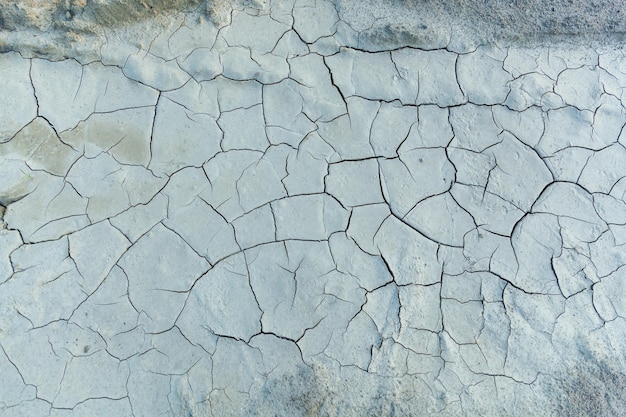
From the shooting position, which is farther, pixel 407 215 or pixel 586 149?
pixel 586 149

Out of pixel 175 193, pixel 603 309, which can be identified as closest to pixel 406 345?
pixel 603 309

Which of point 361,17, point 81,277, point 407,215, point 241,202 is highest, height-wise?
point 361,17

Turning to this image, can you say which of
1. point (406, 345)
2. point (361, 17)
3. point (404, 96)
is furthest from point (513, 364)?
point (361, 17)

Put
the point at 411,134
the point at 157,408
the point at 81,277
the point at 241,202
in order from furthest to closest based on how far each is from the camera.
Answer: the point at 411,134, the point at 241,202, the point at 81,277, the point at 157,408

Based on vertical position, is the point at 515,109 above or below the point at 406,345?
above

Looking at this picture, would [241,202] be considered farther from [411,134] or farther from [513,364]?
[513,364]

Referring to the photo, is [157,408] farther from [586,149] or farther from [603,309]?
[586,149]

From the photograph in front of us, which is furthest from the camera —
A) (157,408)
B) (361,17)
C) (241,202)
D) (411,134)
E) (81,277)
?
(361,17)
